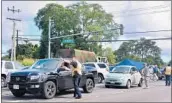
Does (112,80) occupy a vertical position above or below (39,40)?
below

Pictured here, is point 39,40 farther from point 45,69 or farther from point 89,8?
point 45,69

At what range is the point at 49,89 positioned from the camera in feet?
45.3

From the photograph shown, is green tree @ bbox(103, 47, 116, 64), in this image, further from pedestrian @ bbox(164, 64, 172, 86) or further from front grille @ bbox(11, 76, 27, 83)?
front grille @ bbox(11, 76, 27, 83)

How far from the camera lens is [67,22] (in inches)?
2874

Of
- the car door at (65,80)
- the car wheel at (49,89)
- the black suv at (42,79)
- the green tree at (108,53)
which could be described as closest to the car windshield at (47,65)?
the black suv at (42,79)

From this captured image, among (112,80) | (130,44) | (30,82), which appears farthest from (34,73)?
(130,44)

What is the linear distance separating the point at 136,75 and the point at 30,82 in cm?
1062

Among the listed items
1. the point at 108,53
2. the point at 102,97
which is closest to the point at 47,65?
the point at 102,97

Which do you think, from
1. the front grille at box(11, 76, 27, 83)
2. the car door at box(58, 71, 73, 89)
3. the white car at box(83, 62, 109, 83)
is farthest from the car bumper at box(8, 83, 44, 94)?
the white car at box(83, 62, 109, 83)

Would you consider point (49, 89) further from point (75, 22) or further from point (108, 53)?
point (108, 53)

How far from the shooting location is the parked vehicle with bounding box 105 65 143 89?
21.2 meters

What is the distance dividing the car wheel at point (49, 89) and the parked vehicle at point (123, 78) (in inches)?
308

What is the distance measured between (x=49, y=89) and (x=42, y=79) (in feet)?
1.71

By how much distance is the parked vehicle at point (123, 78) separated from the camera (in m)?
21.2
